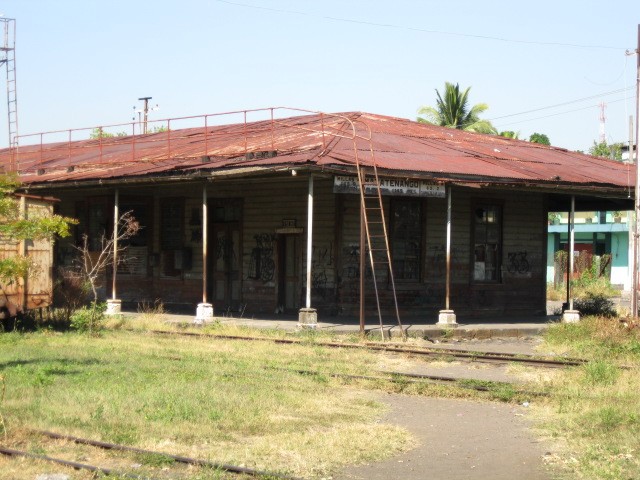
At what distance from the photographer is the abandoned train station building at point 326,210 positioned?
21969mm

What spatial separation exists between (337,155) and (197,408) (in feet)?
36.0

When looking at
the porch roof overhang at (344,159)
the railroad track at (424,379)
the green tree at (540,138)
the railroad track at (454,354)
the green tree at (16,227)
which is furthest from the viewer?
the green tree at (540,138)

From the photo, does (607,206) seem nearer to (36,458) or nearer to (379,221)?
(379,221)

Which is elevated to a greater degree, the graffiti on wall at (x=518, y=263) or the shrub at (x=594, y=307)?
the graffiti on wall at (x=518, y=263)

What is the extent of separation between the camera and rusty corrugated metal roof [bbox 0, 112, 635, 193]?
21.5 metres

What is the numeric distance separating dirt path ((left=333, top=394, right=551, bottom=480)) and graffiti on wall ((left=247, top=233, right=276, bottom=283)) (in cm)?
1218

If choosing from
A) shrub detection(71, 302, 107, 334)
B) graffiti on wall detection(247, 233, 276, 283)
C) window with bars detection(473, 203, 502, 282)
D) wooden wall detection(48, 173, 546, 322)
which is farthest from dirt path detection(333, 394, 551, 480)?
window with bars detection(473, 203, 502, 282)

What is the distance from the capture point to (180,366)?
14125 mm

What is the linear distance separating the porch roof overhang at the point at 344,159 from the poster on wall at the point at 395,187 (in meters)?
0.17

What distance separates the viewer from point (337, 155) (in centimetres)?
2069

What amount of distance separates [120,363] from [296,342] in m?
4.49

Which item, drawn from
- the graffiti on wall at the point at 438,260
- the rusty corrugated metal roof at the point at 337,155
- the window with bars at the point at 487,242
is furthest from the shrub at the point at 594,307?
the graffiti on wall at the point at 438,260

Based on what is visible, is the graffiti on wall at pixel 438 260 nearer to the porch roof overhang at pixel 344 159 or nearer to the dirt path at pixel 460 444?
the porch roof overhang at pixel 344 159

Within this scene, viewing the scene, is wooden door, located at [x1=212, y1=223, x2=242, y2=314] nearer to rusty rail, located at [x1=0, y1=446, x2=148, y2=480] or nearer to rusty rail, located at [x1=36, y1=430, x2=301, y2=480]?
rusty rail, located at [x1=36, y1=430, x2=301, y2=480]
